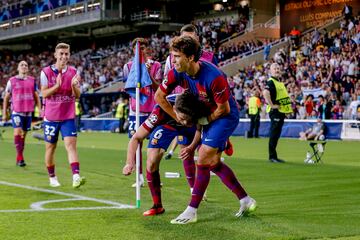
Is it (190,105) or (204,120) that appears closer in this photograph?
(190,105)

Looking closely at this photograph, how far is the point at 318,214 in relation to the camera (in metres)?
8.07

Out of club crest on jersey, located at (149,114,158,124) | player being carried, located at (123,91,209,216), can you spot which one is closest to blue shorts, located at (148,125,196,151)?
player being carried, located at (123,91,209,216)

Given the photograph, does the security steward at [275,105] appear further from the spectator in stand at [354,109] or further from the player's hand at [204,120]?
the spectator in stand at [354,109]

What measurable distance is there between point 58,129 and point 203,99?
4.41 m

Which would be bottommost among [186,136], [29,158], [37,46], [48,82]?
[29,158]

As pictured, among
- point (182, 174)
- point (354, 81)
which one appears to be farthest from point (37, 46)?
point (182, 174)

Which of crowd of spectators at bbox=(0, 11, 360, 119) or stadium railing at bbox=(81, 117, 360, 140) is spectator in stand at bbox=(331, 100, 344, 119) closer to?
crowd of spectators at bbox=(0, 11, 360, 119)

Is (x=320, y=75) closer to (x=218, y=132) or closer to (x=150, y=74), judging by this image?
(x=150, y=74)

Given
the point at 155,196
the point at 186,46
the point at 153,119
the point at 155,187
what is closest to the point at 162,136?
the point at 153,119

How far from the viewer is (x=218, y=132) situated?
7.48 m

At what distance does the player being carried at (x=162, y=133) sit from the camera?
24.2ft

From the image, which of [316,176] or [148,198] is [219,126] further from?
[316,176]

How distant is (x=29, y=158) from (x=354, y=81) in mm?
16403

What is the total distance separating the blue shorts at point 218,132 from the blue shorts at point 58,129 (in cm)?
411
